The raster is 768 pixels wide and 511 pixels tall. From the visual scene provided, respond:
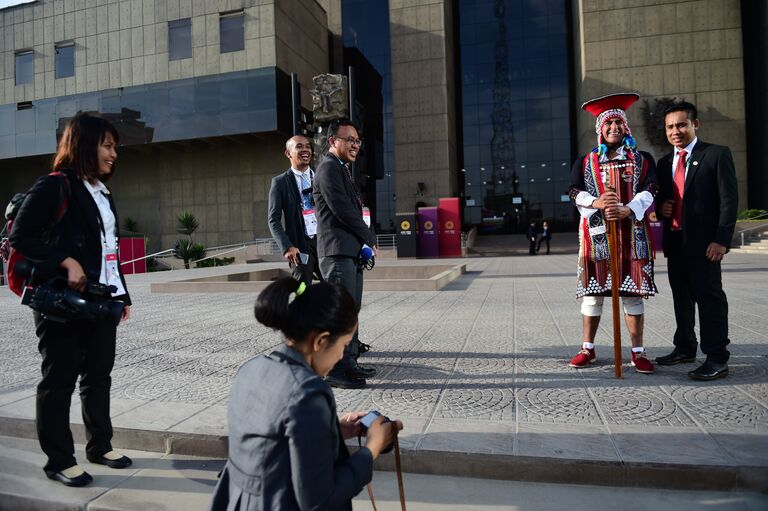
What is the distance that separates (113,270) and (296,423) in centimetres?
195

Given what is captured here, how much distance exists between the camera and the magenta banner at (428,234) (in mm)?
26109

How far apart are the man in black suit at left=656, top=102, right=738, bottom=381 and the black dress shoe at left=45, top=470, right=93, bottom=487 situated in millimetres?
3782

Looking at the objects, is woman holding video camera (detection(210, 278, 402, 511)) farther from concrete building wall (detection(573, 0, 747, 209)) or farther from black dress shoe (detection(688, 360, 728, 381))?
concrete building wall (detection(573, 0, 747, 209))

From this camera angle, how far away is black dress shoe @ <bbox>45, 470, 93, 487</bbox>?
2461 millimetres

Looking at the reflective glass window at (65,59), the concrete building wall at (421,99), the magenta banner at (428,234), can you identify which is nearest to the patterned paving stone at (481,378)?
the magenta banner at (428,234)

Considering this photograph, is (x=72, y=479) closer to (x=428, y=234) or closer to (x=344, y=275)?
(x=344, y=275)

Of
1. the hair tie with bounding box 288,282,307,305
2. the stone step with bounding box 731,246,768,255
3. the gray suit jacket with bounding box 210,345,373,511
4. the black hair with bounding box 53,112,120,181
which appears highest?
the black hair with bounding box 53,112,120,181

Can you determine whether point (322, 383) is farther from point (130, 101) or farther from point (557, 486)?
point (130, 101)

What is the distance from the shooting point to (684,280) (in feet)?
12.9

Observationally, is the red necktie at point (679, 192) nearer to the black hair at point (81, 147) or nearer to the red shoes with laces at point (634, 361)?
the red shoes with laces at point (634, 361)

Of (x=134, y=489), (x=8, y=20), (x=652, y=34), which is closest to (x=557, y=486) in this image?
(x=134, y=489)

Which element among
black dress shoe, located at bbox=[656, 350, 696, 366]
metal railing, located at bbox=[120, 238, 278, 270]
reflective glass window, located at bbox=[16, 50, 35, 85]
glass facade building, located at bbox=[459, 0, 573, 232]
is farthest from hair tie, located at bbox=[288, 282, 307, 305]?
reflective glass window, located at bbox=[16, 50, 35, 85]

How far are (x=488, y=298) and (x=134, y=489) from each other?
23.9 feet

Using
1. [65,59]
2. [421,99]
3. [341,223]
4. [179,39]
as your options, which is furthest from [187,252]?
[341,223]
